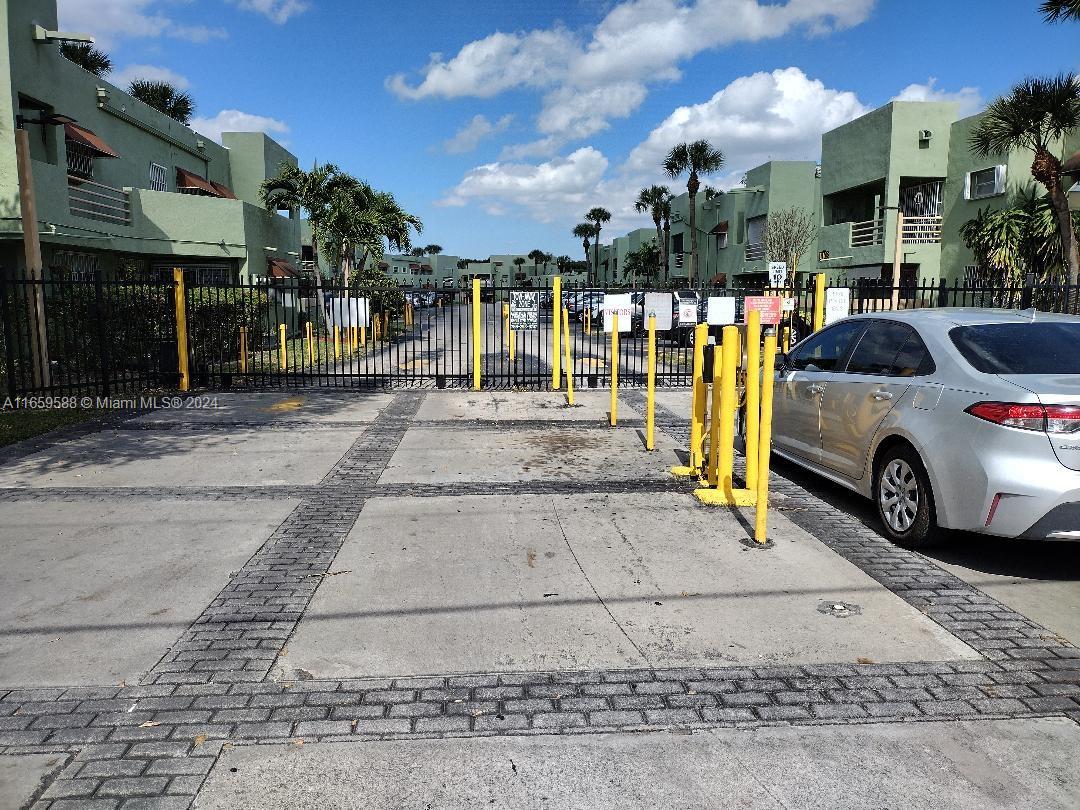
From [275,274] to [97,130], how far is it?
22.9 ft

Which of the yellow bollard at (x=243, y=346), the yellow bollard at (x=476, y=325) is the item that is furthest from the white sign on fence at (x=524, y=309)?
the yellow bollard at (x=243, y=346)

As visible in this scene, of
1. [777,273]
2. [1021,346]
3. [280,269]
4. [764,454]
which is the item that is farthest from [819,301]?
[280,269]

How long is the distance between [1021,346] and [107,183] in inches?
871

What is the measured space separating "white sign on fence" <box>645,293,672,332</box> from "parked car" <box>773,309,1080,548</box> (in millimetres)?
4838

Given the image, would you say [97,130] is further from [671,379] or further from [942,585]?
[942,585]

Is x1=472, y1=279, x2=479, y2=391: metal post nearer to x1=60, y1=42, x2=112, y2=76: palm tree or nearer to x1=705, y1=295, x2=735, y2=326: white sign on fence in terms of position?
x1=705, y1=295, x2=735, y2=326: white sign on fence

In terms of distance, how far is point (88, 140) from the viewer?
17.9 metres

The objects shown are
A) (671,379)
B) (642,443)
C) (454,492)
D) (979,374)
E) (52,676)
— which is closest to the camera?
(52,676)

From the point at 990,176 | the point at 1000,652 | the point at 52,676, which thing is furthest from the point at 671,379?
the point at 990,176

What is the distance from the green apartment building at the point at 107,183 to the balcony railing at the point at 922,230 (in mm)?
22267

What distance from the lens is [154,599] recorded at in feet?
14.3

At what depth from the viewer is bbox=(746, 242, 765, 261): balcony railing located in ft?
122

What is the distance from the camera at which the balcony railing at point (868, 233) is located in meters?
26.5

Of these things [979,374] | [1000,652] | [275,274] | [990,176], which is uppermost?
[990,176]
